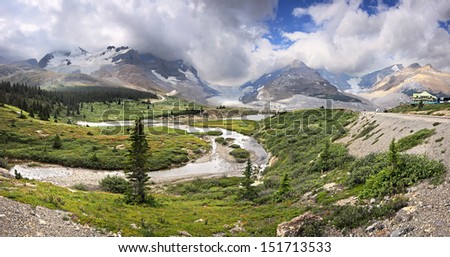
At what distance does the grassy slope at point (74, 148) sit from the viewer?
65.8 m

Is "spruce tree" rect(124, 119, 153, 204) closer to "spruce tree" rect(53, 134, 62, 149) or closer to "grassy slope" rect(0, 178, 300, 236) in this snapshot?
"grassy slope" rect(0, 178, 300, 236)

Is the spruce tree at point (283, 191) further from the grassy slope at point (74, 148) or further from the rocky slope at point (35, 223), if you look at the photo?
the grassy slope at point (74, 148)

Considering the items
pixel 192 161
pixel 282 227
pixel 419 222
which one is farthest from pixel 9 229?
pixel 192 161

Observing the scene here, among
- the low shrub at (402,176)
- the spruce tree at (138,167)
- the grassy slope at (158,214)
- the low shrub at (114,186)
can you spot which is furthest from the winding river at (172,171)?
the low shrub at (402,176)

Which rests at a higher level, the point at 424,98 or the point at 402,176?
the point at 424,98

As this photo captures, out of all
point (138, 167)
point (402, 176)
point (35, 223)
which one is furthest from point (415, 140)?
point (35, 223)

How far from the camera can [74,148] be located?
7581cm

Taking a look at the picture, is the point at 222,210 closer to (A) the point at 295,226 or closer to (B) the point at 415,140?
(A) the point at 295,226

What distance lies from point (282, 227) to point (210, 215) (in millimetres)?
11255

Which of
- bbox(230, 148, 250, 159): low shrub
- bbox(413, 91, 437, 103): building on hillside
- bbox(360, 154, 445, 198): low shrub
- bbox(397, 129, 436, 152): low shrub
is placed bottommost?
bbox(230, 148, 250, 159): low shrub

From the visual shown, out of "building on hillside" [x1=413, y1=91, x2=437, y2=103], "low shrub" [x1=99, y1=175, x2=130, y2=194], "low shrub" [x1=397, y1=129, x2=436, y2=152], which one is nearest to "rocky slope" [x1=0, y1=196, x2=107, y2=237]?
"low shrub" [x1=99, y1=175, x2=130, y2=194]

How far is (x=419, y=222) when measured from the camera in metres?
15.0

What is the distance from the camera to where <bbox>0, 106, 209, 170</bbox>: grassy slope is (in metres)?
65.8

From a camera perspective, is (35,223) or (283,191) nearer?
(35,223)
